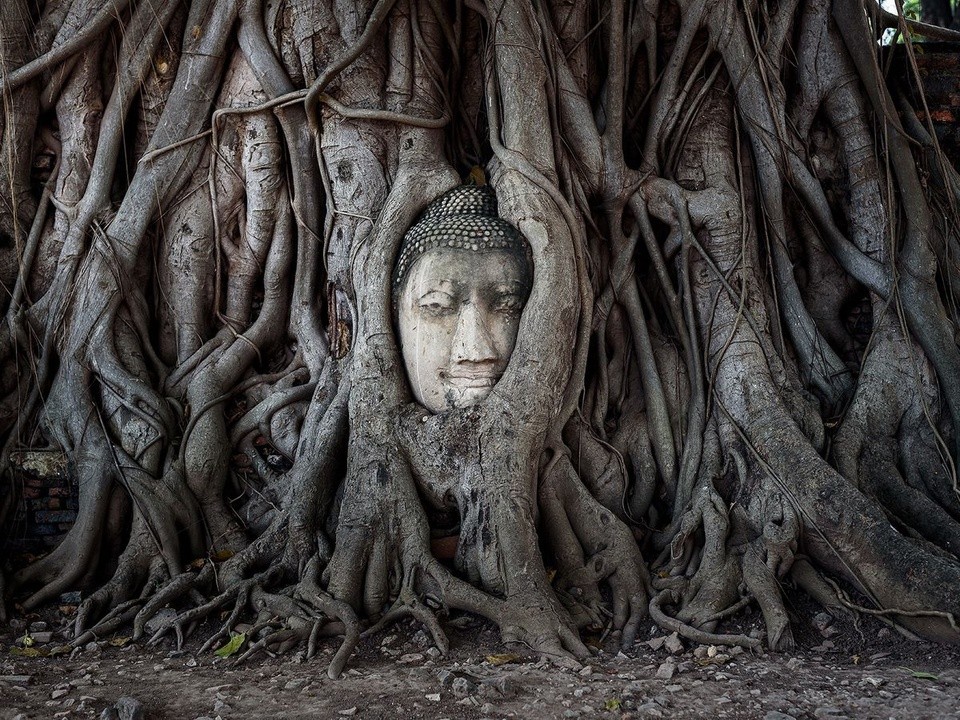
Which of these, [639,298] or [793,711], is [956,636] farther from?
[639,298]

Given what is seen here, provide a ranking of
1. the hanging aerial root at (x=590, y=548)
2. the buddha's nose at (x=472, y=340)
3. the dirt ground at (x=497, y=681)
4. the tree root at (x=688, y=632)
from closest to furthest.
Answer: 1. the dirt ground at (x=497, y=681)
2. the tree root at (x=688, y=632)
3. the hanging aerial root at (x=590, y=548)
4. the buddha's nose at (x=472, y=340)

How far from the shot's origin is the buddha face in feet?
11.1

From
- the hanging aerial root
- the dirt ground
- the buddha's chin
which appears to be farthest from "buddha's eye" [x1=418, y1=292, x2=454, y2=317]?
the dirt ground

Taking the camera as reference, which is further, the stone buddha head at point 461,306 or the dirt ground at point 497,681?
the stone buddha head at point 461,306

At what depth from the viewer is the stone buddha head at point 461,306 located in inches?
133

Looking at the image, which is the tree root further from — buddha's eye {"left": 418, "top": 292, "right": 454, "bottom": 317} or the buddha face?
buddha's eye {"left": 418, "top": 292, "right": 454, "bottom": 317}

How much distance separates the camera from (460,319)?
11.1 feet

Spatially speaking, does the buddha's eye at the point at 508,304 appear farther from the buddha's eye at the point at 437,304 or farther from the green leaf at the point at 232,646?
the green leaf at the point at 232,646

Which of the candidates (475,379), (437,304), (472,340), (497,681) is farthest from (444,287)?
(497,681)

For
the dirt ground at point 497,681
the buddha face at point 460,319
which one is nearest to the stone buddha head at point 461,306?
the buddha face at point 460,319

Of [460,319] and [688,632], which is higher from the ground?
[460,319]

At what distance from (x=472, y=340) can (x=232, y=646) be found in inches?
55.6

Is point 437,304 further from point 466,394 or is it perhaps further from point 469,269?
point 466,394

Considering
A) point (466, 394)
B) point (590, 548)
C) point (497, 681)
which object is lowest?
point (497, 681)
